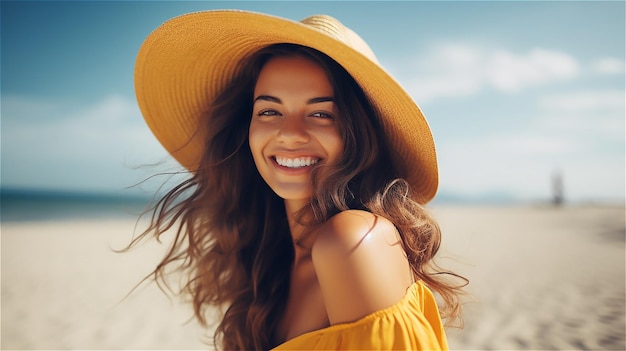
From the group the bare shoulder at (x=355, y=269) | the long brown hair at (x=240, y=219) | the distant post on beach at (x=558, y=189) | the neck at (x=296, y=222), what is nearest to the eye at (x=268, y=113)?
the long brown hair at (x=240, y=219)

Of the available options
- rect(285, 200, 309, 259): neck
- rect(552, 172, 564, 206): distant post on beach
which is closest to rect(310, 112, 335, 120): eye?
rect(285, 200, 309, 259): neck

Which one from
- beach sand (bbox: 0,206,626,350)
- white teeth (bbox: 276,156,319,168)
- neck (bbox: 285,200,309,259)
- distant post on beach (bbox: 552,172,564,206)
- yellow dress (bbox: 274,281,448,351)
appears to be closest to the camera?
yellow dress (bbox: 274,281,448,351)

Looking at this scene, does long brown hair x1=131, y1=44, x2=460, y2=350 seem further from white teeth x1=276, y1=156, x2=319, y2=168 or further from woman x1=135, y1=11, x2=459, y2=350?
white teeth x1=276, y1=156, x2=319, y2=168

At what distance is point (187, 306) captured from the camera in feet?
21.0

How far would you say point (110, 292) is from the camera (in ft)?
22.7

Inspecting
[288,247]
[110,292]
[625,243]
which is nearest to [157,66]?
[288,247]

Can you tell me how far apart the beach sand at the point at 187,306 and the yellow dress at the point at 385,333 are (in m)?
0.69

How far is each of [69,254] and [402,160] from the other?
397 inches

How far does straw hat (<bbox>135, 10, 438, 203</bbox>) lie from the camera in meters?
1.85

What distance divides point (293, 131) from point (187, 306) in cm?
516

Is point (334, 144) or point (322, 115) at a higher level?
point (322, 115)

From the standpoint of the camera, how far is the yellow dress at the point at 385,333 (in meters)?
1.41

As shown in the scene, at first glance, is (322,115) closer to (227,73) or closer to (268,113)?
(268,113)

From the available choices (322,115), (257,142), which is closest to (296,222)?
(257,142)
